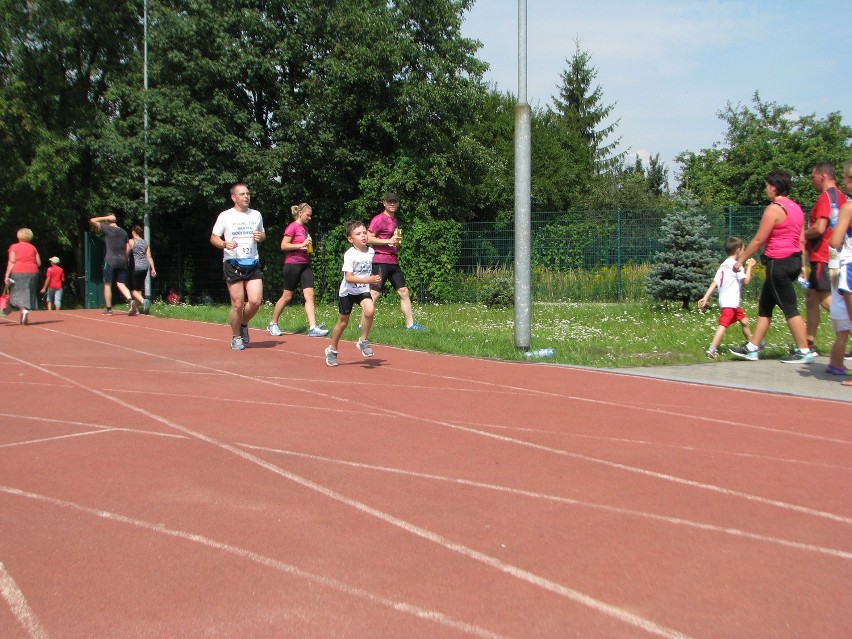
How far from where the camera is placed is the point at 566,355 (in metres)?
10.8

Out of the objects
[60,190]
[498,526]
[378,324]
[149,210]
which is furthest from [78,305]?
[498,526]

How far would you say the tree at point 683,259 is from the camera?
18.8 meters

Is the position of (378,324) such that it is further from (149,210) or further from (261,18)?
(261,18)

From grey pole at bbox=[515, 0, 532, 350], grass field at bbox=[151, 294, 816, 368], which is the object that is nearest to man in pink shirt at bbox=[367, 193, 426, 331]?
grass field at bbox=[151, 294, 816, 368]

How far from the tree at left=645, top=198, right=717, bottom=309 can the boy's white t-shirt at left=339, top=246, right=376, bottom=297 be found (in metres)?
10.8

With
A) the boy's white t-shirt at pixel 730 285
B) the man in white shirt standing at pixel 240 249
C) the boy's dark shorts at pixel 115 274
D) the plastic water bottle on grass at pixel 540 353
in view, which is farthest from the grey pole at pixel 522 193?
the boy's dark shorts at pixel 115 274

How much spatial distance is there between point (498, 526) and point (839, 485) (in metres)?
2.25

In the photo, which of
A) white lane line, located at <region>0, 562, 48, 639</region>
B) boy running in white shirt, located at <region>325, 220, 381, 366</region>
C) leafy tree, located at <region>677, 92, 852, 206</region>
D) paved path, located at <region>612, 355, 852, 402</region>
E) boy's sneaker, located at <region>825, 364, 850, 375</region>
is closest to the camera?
white lane line, located at <region>0, 562, 48, 639</region>

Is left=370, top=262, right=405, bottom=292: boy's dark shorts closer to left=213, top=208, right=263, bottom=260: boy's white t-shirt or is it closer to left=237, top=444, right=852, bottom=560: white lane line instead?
left=213, top=208, right=263, bottom=260: boy's white t-shirt

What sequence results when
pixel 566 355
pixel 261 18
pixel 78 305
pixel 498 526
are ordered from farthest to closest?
pixel 78 305 < pixel 261 18 < pixel 566 355 < pixel 498 526

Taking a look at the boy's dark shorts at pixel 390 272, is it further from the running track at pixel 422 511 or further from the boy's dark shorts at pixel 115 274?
the boy's dark shorts at pixel 115 274

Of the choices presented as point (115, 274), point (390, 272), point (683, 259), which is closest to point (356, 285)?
point (390, 272)

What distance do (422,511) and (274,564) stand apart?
102cm

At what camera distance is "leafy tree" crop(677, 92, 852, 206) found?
42688mm
